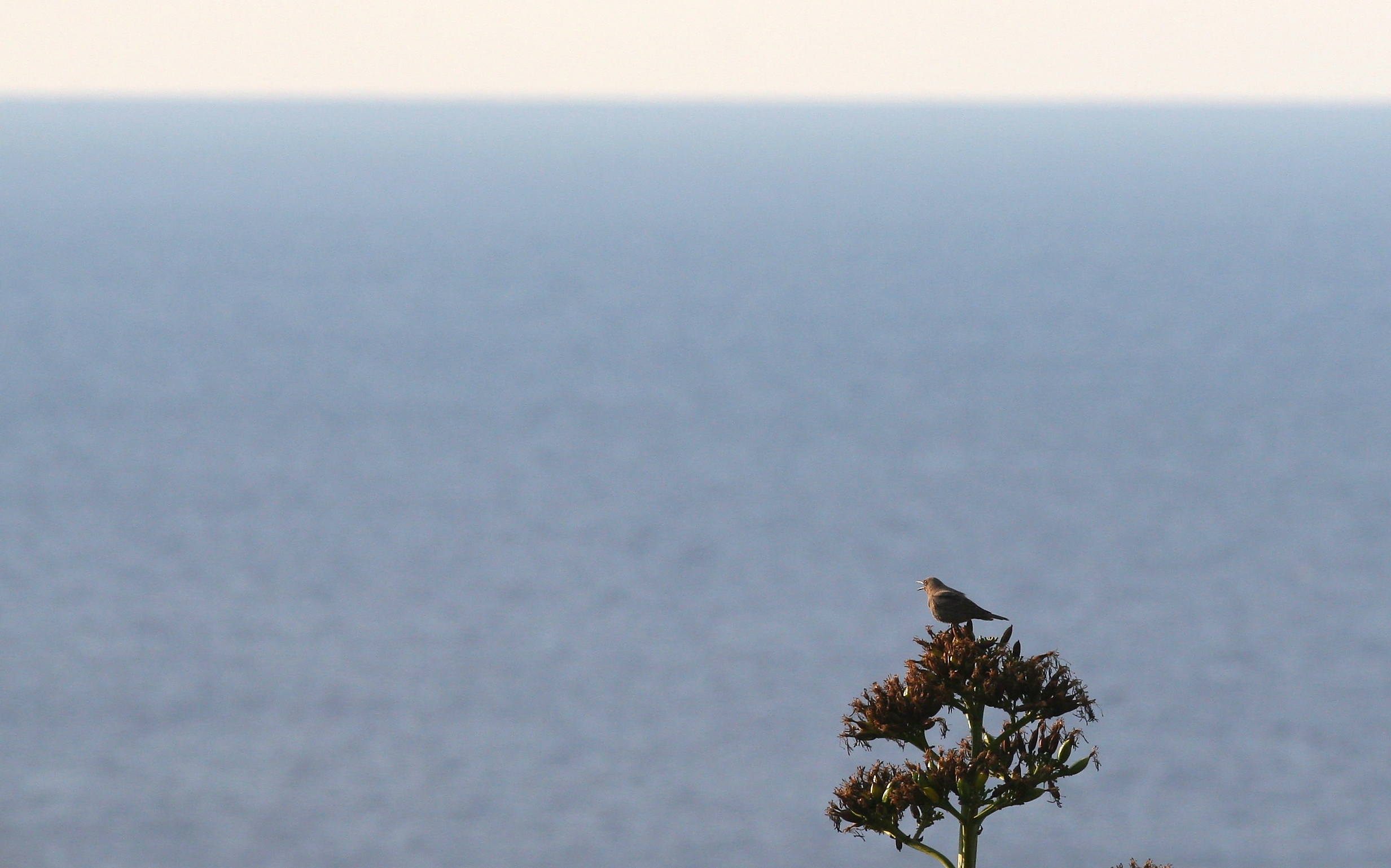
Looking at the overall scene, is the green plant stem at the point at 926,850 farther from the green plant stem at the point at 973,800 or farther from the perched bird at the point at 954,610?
the perched bird at the point at 954,610

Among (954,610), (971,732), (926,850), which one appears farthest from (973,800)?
(954,610)

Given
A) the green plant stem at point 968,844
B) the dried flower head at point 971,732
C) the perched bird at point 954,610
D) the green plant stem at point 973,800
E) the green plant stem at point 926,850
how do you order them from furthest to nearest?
the perched bird at point 954,610 → the dried flower head at point 971,732 → the green plant stem at point 973,800 → the green plant stem at point 968,844 → the green plant stem at point 926,850

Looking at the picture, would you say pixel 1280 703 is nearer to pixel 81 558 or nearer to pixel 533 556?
pixel 533 556

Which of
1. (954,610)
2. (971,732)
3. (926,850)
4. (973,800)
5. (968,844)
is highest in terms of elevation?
(954,610)

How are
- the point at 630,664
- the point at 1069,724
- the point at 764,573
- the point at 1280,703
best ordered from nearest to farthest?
the point at 1069,724
the point at 1280,703
the point at 630,664
the point at 764,573

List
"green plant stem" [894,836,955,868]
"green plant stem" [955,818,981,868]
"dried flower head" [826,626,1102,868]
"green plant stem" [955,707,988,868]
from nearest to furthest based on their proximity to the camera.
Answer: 1. "green plant stem" [894,836,955,868]
2. "green plant stem" [955,818,981,868]
3. "green plant stem" [955,707,988,868]
4. "dried flower head" [826,626,1102,868]

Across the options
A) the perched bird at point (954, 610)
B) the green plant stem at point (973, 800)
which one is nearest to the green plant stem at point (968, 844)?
the green plant stem at point (973, 800)

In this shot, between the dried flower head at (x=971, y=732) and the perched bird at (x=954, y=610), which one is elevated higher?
the perched bird at (x=954, y=610)

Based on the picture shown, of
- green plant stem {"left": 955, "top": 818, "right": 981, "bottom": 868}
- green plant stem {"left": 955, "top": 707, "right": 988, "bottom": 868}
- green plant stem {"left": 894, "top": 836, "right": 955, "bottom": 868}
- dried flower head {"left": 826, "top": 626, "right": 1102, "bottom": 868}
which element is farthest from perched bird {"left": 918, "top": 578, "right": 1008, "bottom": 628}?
green plant stem {"left": 894, "top": 836, "right": 955, "bottom": 868}

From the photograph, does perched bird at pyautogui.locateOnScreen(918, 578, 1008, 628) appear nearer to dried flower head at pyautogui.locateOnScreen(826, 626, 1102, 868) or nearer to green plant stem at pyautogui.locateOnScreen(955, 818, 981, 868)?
dried flower head at pyautogui.locateOnScreen(826, 626, 1102, 868)

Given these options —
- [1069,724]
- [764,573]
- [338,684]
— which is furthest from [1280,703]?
[1069,724]

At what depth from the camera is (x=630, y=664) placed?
6639 inches

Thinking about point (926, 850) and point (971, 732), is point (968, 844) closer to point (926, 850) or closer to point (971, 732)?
point (926, 850)

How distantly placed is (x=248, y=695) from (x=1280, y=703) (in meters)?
93.5
